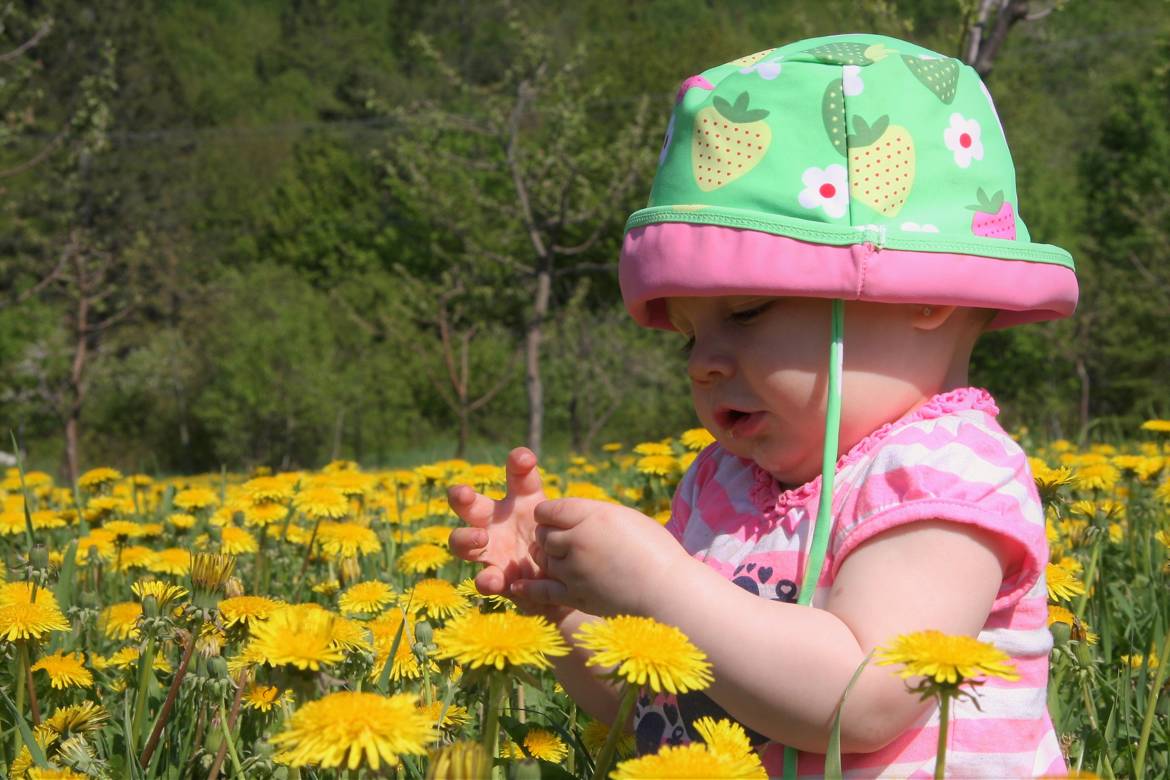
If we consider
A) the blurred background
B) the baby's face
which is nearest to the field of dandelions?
the baby's face

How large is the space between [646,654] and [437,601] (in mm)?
813

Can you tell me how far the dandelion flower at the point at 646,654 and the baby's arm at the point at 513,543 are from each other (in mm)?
376

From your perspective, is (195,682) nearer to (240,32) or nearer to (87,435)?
(87,435)

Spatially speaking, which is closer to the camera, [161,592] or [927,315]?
[927,315]

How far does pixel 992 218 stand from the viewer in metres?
1.30

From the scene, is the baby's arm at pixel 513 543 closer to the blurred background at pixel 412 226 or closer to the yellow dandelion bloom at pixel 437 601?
the yellow dandelion bloom at pixel 437 601

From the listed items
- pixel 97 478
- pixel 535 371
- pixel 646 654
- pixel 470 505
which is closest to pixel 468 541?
pixel 470 505

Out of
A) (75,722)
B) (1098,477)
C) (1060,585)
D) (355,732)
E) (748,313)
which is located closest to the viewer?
(355,732)

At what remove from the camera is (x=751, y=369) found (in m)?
1.29

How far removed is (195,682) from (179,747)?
0.38ft

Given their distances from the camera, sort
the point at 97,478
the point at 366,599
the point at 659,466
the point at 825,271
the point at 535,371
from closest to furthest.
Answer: the point at 825,271 → the point at 366,599 → the point at 659,466 → the point at 97,478 → the point at 535,371

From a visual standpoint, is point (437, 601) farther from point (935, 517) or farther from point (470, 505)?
point (935, 517)

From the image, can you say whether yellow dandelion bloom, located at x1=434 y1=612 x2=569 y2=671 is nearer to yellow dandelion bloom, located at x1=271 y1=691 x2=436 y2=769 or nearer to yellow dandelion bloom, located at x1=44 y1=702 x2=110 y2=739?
yellow dandelion bloom, located at x1=271 y1=691 x2=436 y2=769

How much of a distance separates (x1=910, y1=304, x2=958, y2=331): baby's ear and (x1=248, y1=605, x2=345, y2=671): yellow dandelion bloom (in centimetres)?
74
